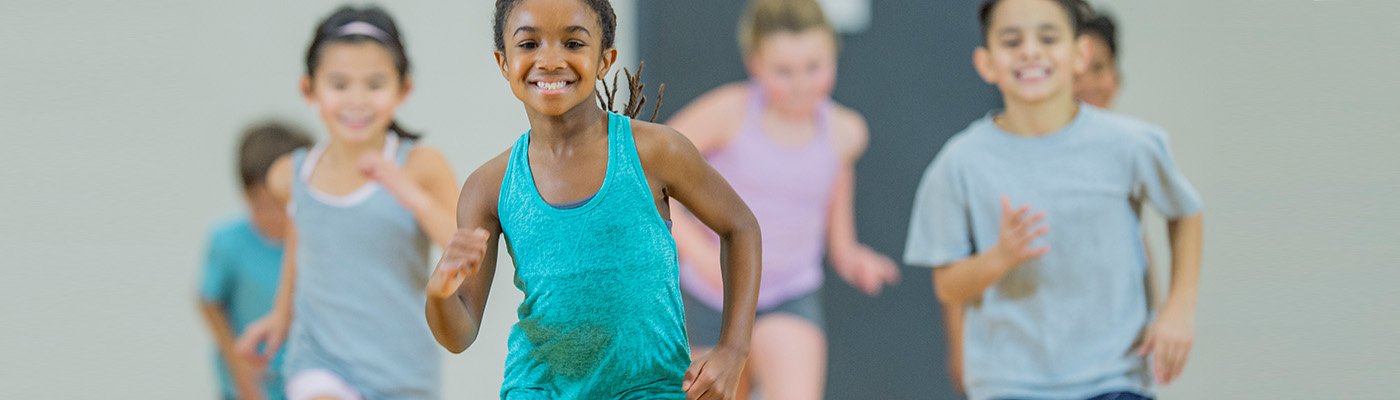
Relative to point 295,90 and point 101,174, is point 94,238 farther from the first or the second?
point 295,90

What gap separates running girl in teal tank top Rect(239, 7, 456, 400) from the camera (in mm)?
3541

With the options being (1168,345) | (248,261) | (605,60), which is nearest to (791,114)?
(1168,345)

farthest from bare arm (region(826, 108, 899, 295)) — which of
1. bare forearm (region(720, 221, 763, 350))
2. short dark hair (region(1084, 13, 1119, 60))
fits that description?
bare forearm (region(720, 221, 763, 350))

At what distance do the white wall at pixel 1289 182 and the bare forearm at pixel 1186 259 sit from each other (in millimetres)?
870

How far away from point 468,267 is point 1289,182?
116 inches

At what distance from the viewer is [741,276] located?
2.04 metres

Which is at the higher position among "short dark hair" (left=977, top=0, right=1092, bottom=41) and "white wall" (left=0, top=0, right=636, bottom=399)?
"short dark hair" (left=977, top=0, right=1092, bottom=41)

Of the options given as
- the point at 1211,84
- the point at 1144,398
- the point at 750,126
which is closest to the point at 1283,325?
the point at 1211,84

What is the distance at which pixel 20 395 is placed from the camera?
4.25 metres

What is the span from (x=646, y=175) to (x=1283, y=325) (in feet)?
8.66

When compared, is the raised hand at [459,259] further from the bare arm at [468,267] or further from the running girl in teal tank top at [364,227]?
the running girl in teal tank top at [364,227]

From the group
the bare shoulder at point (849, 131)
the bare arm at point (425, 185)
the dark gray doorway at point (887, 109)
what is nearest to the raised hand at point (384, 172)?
the bare arm at point (425, 185)

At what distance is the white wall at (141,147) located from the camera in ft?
14.1

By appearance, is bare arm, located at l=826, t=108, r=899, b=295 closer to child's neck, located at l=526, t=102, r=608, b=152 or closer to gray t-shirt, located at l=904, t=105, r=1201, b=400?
gray t-shirt, located at l=904, t=105, r=1201, b=400
